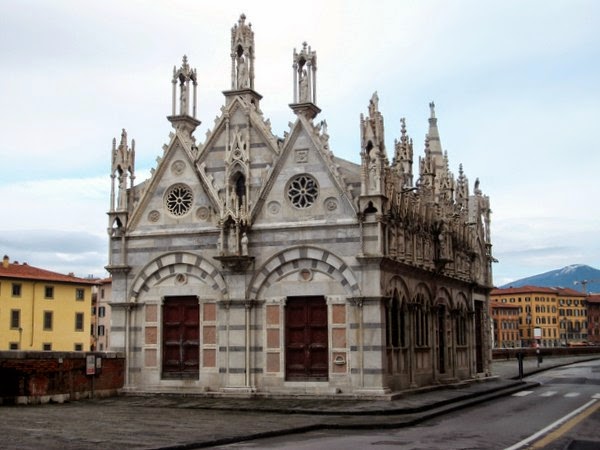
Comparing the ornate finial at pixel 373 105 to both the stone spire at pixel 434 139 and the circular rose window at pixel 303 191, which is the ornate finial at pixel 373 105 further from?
the stone spire at pixel 434 139

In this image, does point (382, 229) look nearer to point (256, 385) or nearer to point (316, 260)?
point (316, 260)

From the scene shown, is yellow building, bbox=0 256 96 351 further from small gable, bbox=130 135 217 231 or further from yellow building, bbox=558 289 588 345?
yellow building, bbox=558 289 588 345

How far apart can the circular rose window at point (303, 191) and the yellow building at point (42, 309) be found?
175 feet

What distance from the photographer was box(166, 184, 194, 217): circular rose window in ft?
107

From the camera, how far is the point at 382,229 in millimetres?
29188

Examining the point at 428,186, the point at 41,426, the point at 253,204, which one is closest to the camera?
the point at 41,426

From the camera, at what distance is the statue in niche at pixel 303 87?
31469mm

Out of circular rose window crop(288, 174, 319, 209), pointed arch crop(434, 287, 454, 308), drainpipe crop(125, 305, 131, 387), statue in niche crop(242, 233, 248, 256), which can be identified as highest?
circular rose window crop(288, 174, 319, 209)

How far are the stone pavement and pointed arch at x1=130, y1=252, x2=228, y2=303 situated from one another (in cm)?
413

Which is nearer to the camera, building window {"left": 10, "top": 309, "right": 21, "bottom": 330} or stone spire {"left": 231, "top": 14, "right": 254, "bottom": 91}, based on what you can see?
stone spire {"left": 231, "top": 14, "right": 254, "bottom": 91}

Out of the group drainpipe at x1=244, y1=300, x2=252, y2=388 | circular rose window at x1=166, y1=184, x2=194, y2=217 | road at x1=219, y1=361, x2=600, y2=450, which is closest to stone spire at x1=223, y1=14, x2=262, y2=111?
circular rose window at x1=166, y1=184, x2=194, y2=217

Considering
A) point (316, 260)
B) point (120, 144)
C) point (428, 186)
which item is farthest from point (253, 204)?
point (428, 186)

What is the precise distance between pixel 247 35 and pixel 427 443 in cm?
2025

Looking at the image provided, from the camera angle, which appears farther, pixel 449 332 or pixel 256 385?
pixel 449 332
